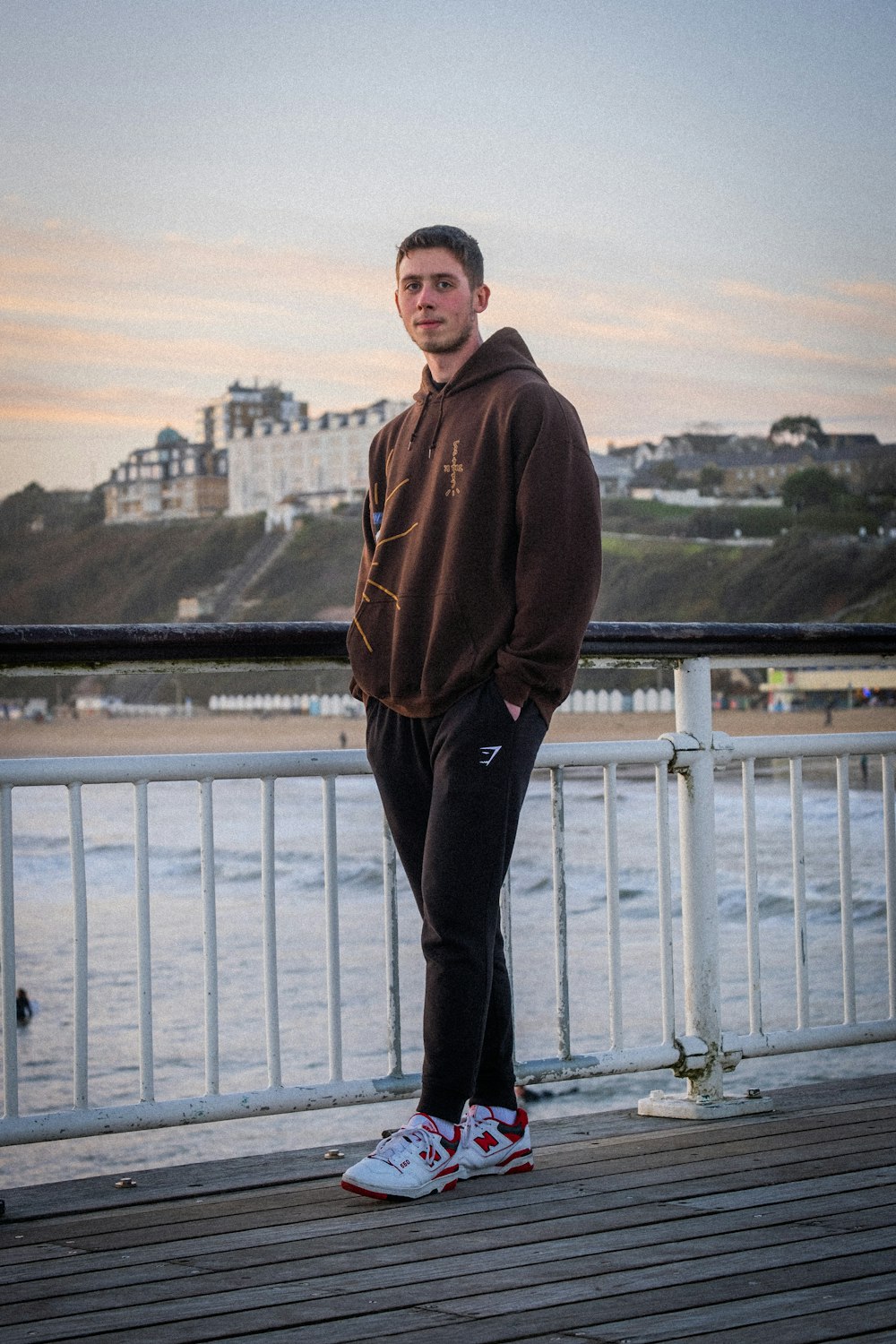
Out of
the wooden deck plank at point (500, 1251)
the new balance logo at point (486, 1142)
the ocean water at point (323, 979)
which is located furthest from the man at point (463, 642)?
the ocean water at point (323, 979)

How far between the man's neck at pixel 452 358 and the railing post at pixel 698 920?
0.80 m

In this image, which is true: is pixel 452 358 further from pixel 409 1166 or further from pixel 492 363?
pixel 409 1166

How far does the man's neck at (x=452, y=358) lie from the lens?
2.50 meters

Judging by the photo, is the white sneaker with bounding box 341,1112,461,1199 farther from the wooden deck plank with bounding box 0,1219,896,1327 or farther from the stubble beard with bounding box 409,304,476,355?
the stubble beard with bounding box 409,304,476,355

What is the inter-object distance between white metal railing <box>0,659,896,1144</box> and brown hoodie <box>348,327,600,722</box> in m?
0.29

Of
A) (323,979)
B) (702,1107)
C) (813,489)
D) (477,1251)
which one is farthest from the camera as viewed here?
(813,489)

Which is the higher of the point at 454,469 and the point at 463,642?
the point at 454,469

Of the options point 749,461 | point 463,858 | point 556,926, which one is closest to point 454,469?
point 463,858

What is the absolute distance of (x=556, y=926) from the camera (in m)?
2.69

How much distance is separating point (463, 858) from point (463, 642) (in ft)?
1.09

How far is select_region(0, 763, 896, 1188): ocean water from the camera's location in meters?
7.52

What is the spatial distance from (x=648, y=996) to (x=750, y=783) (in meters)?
6.87

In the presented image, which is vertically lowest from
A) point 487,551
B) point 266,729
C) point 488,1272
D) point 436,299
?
point 266,729

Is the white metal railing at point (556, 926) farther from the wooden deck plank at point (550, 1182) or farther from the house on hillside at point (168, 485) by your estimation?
the house on hillside at point (168, 485)
